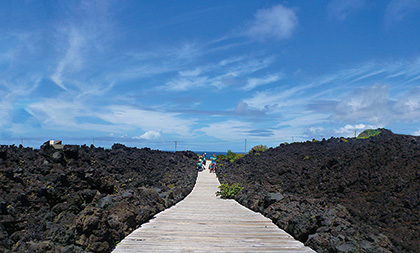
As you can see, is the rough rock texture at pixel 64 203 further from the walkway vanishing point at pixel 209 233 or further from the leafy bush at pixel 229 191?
the leafy bush at pixel 229 191

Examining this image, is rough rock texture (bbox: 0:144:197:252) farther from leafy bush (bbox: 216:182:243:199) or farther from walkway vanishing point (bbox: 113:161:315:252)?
leafy bush (bbox: 216:182:243:199)

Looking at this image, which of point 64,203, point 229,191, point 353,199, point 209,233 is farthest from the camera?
point 229,191

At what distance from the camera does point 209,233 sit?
573 cm

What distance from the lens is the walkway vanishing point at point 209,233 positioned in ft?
16.2

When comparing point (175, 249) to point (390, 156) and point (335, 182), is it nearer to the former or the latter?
point (335, 182)

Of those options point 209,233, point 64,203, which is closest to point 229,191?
point 209,233

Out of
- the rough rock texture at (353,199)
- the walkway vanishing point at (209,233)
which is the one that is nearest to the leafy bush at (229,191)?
the rough rock texture at (353,199)

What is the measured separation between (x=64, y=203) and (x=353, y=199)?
7018 mm

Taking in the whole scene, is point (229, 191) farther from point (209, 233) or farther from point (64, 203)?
point (64, 203)

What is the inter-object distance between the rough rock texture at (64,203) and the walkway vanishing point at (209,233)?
40 cm

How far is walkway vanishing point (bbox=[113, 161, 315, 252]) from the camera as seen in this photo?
4.93m

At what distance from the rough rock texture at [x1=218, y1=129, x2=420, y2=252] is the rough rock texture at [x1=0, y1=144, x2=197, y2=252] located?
11.3ft

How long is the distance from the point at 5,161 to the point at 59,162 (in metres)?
1.17

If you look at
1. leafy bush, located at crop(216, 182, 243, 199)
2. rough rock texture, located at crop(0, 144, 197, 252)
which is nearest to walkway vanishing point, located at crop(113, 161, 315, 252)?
rough rock texture, located at crop(0, 144, 197, 252)
